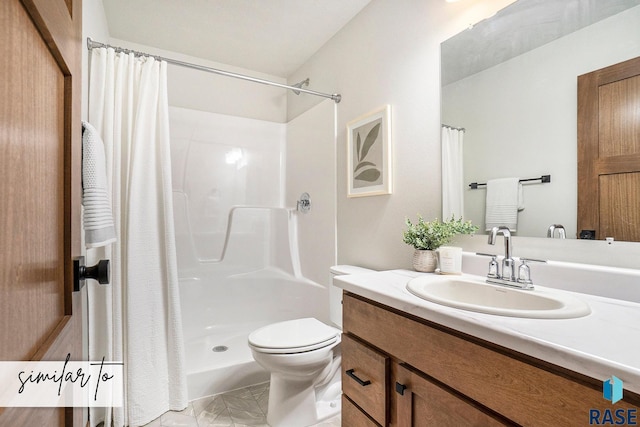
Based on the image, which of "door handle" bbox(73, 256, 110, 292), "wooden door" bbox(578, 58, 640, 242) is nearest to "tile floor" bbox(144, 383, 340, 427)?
"door handle" bbox(73, 256, 110, 292)

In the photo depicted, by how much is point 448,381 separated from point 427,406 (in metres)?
0.12

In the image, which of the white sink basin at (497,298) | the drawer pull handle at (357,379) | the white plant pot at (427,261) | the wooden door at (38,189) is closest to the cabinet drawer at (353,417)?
the drawer pull handle at (357,379)

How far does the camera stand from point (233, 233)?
278cm

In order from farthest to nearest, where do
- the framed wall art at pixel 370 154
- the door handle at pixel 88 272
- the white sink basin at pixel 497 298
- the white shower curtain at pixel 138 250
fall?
the framed wall art at pixel 370 154 < the white shower curtain at pixel 138 250 < the white sink basin at pixel 497 298 < the door handle at pixel 88 272

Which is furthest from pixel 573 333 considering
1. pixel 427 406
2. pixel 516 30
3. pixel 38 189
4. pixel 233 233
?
pixel 233 233

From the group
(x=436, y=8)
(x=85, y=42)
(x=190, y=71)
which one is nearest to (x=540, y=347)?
(x=436, y=8)

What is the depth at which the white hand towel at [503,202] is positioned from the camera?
3.86ft

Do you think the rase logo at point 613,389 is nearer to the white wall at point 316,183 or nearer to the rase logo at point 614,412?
the rase logo at point 614,412

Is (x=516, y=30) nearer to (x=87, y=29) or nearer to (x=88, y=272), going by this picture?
(x=88, y=272)

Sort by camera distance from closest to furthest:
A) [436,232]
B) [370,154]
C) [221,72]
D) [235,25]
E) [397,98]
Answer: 1. [436,232]
2. [397,98]
3. [370,154]
4. [221,72]
5. [235,25]

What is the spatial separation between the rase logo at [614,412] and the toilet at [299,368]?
3.76 ft

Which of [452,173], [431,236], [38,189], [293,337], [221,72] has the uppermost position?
[221,72]

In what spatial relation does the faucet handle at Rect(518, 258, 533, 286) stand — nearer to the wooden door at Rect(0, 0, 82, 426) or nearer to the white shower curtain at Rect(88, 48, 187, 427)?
the wooden door at Rect(0, 0, 82, 426)

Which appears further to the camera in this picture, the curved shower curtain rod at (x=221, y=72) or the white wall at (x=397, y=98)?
the curved shower curtain rod at (x=221, y=72)
